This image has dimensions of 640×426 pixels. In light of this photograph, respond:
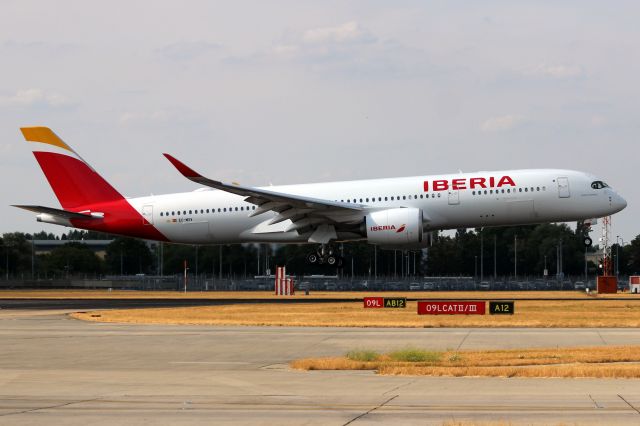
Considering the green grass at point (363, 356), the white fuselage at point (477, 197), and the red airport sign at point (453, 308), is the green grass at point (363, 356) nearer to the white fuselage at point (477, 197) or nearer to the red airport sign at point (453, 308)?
the red airport sign at point (453, 308)

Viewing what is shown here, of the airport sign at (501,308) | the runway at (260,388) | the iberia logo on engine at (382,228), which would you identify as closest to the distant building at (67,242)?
the iberia logo on engine at (382,228)

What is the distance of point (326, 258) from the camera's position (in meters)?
60.4

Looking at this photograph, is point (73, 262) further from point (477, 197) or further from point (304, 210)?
point (477, 197)

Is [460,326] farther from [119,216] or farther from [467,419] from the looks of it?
[119,216]

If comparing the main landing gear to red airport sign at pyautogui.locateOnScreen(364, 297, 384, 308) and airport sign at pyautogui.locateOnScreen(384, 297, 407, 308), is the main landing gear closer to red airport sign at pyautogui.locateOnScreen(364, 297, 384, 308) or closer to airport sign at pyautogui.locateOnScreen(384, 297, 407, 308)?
red airport sign at pyautogui.locateOnScreen(364, 297, 384, 308)

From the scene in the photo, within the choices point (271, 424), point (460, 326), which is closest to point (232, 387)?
point (271, 424)

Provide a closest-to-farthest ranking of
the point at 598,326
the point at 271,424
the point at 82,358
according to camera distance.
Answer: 1. the point at 271,424
2. the point at 82,358
3. the point at 598,326

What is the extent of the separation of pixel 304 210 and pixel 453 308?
16081mm

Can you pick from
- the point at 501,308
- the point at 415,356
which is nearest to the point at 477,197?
the point at 501,308

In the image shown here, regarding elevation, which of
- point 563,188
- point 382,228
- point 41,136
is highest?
point 41,136

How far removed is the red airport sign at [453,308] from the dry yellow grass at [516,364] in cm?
1668

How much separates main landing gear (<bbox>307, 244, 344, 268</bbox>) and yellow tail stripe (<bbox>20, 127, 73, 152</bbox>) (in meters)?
17.3

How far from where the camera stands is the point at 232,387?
1973 cm

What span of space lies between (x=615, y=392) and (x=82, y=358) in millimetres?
13384
